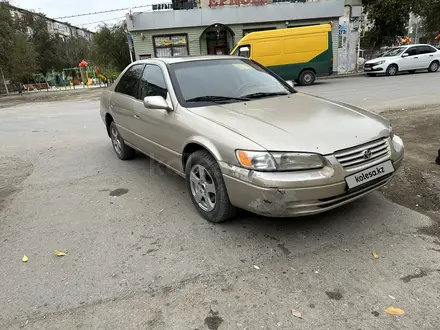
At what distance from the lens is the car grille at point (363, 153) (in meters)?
2.87

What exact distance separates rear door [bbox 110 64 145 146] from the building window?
19137 mm

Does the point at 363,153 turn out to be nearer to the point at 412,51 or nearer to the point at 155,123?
the point at 155,123

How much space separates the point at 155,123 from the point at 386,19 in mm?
29842

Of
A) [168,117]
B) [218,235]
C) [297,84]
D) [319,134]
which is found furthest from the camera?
[297,84]

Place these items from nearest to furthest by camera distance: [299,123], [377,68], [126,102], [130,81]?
[299,123] < [126,102] < [130,81] < [377,68]

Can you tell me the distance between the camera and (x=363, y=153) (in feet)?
9.79

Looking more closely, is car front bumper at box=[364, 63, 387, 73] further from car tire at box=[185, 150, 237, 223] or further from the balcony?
car tire at box=[185, 150, 237, 223]

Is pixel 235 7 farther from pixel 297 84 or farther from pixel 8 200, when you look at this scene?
pixel 8 200

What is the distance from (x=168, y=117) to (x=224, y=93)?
686 millimetres

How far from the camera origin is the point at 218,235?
10.8 feet

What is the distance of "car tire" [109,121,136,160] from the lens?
570 centimetres

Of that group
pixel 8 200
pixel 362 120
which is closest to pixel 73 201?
pixel 8 200

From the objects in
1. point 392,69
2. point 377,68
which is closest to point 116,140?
point 377,68

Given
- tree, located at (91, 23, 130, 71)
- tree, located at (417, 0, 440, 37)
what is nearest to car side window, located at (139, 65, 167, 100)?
tree, located at (417, 0, 440, 37)
